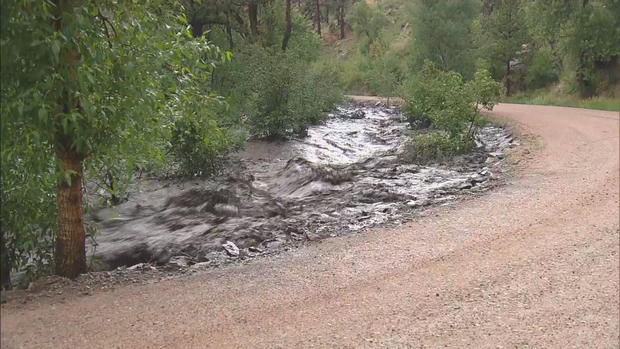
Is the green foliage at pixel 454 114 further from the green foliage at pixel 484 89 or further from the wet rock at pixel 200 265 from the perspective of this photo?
the wet rock at pixel 200 265

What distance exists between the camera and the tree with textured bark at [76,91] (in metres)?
2.93

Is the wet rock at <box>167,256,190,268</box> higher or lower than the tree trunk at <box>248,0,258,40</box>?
lower

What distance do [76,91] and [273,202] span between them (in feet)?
30.0

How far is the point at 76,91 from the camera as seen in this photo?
383cm

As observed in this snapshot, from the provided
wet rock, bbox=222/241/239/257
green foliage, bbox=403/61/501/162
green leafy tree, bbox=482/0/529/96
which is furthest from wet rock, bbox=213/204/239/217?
green leafy tree, bbox=482/0/529/96

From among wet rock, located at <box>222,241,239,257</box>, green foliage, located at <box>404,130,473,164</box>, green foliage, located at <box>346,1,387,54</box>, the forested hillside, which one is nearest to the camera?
wet rock, located at <box>222,241,239,257</box>

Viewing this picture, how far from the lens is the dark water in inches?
A: 373

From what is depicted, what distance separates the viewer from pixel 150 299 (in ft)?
19.4

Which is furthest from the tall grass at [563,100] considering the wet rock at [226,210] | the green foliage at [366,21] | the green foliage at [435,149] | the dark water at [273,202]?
Answer: the green foliage at [366,21]

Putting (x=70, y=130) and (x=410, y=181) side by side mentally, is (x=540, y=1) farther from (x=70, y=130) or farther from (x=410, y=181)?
(x=70, y=130)

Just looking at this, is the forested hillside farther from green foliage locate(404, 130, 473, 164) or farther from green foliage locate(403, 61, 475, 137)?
green foliage locate(404, 130, 473, 164)

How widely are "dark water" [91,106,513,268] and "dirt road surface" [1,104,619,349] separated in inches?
56.5

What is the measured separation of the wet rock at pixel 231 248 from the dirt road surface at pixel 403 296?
94 centimetres

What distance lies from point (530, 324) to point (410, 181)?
28.8 ft
